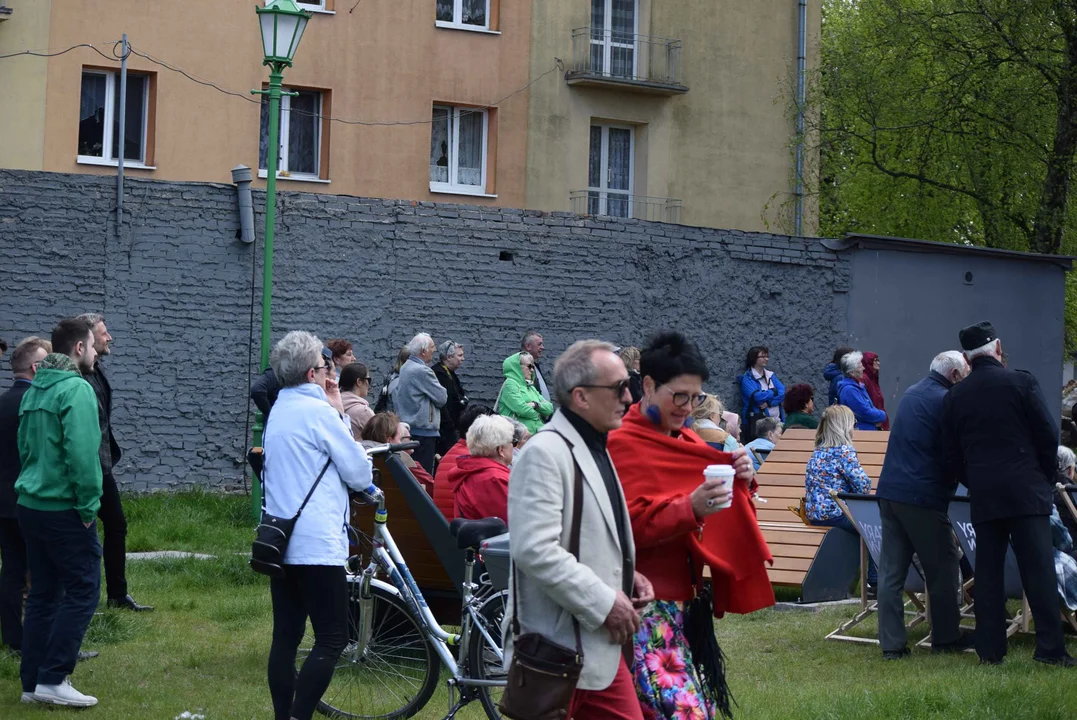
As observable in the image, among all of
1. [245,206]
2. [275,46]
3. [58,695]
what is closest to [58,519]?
[58,695]

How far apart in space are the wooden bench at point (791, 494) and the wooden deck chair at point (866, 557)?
4.27 ft

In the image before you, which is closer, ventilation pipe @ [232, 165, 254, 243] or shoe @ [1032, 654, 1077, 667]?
shoe @ [1032, 654, 1077, 667]

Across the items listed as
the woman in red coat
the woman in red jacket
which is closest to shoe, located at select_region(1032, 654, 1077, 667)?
the woman in red coat

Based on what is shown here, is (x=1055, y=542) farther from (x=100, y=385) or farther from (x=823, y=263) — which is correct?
(x=823, y=263)

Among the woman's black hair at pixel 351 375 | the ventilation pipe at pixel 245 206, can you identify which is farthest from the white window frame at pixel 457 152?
the woman's black hair at pixel 351 375

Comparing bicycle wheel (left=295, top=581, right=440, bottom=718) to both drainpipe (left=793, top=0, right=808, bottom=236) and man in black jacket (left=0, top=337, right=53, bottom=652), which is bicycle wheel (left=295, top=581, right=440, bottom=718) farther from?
drainpipe (left=793, top=0, right=808, bottom=236)

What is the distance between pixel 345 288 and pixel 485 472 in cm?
897

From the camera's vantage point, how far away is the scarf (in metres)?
5.14

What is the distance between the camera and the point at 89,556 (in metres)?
7.75

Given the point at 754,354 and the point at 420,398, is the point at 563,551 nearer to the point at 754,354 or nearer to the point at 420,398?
the point at 420,398

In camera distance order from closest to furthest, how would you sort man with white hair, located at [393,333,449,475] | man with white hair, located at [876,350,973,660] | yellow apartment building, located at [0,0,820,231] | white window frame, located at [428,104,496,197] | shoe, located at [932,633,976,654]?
man with white hair, located at [876,350,973,660]
shoe, located at [932,633,976,654]
man with white hair, located at [393,333,449,475]
yellow apartment building, located at [0,0,820,231]
white window frame, located at [428,104,496,197]

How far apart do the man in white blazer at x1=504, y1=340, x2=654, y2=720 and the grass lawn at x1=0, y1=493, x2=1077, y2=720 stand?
3.02m

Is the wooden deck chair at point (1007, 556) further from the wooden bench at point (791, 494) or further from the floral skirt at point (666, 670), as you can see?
the floral skirt at point (666, 670)

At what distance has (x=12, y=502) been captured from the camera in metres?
8.58
